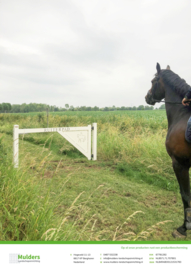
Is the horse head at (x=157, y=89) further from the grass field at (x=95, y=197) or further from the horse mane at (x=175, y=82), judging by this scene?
the grass field at (x=95, y=197)

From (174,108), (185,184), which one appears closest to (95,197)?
(185,184)

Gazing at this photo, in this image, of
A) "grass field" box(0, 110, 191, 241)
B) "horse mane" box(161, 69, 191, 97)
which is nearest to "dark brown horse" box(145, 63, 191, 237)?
"horse mane" box(161, 69, 191, 97)

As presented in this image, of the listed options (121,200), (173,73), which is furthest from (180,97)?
(121,200)

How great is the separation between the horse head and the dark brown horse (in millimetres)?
40

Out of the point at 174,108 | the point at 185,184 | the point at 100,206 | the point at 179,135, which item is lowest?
the point at 100,206

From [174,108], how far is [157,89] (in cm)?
55

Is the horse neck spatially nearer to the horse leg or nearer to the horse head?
the horse head

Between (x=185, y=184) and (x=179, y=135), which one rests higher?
(x=179, y=135)

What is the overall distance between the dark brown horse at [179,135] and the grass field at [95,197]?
38 centimetres

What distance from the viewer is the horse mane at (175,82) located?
2.60m

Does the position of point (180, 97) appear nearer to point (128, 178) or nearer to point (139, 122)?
point (128, 178)

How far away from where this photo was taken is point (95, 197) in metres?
3.13

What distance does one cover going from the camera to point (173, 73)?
288 centimetres

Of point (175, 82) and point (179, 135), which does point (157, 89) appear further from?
point (179, 135)
